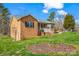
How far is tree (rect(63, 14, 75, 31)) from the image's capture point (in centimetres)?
1788

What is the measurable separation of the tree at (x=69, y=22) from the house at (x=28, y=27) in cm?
16

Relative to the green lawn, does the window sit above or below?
above

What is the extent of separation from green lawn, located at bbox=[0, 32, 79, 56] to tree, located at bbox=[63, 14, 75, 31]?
0.21 feet

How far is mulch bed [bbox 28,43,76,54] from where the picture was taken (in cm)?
1788

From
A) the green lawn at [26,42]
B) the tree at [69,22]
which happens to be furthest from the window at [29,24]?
the tree at [69,22]

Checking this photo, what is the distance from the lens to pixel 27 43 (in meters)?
17.9

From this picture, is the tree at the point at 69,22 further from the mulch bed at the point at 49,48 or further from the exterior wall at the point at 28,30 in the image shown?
the exterior wall at the point at 28,30

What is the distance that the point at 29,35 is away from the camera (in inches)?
706

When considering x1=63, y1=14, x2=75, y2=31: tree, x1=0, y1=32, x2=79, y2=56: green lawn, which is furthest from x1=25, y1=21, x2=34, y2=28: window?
x1=63, y1=14, x2=75, y2=31: tree

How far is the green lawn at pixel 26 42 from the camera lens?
17875 mm

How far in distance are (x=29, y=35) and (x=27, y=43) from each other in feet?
0.29

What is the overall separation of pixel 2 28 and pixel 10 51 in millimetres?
260

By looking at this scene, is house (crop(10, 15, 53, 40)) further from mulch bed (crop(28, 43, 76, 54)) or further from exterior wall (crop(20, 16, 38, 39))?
mulch bed (crop(28, 43, 76, 54))

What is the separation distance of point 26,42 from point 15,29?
18cm
